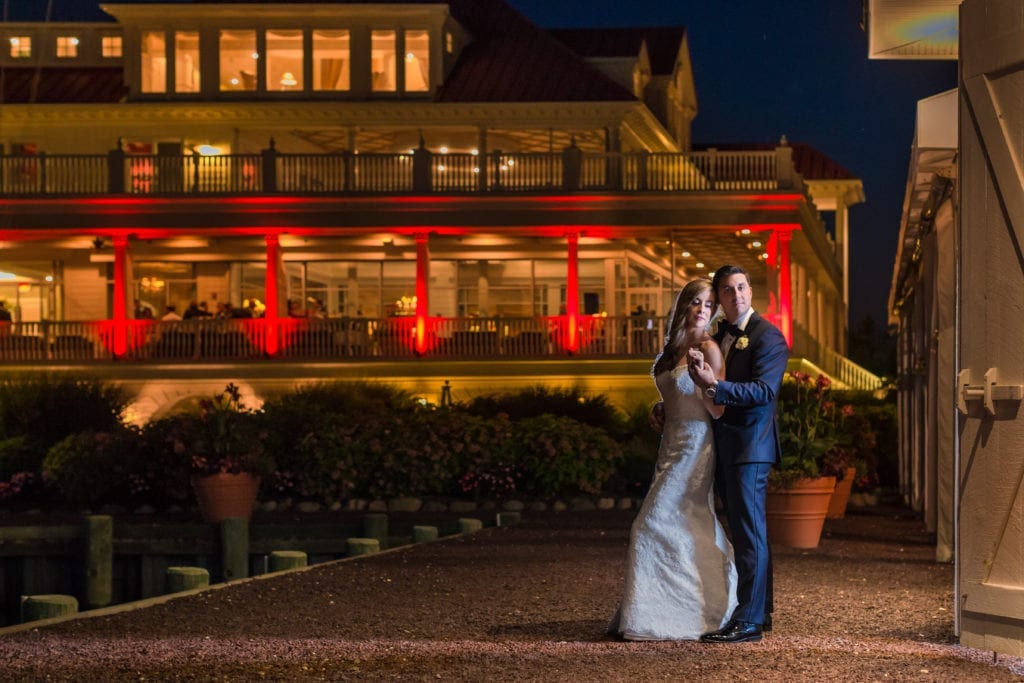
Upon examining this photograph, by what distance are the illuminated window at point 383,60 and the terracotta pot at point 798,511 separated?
23.2 metres

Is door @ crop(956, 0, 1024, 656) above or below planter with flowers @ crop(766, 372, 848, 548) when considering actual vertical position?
above

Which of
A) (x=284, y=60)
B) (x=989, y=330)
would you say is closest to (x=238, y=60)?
(x=284, y=60)

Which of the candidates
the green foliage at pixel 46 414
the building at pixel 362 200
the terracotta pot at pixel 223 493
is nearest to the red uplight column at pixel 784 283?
the building at pixel 362 200

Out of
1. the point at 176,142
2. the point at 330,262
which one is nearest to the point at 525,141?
the point at 330,262

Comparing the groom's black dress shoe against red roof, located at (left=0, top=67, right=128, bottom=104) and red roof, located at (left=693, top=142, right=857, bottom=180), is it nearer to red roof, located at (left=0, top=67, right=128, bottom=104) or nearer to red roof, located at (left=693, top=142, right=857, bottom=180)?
red roof, located at (left=0, top=67, right=128, bottom=104)

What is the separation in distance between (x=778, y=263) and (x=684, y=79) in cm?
1207

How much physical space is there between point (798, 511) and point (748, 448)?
6.20m

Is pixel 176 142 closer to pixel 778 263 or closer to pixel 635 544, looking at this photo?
pixel 778 263

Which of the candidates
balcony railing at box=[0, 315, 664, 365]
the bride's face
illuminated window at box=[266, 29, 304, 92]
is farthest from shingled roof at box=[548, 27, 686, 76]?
the bride's face

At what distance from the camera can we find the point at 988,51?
7.01 m

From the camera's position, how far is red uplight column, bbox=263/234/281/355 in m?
32.0

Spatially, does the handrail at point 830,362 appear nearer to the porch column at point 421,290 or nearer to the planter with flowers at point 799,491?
the porch column at point 421,290

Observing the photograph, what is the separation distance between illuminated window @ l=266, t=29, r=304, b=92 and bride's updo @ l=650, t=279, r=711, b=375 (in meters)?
28.6

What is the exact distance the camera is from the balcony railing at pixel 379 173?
3269 centimetres
